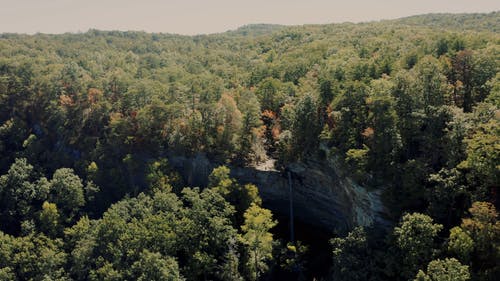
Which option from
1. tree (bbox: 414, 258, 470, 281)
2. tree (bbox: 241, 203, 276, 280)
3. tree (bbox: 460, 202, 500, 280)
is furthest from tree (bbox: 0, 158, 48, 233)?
tree (bbox: 460, 202, 500, 280)

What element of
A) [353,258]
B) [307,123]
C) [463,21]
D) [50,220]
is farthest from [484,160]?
[463,21]

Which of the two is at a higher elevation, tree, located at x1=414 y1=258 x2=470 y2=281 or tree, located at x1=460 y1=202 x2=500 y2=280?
tree, located at x1=460 y1=202 x2=500 y2=280

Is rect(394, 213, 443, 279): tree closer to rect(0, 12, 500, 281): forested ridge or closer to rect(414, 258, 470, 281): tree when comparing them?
rect(0, 12, 500, 281): forested ridge

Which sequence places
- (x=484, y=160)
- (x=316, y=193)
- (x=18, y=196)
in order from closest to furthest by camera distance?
(x=484, y=160) < (x=316, y=193) < (x=18, y=196)

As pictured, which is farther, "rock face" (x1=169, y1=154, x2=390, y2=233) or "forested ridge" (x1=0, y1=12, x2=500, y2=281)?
"rock face" (x1=169, y1=154, x2=390, y2=233)

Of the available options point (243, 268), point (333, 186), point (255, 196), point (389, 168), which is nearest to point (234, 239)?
point (243, 268)

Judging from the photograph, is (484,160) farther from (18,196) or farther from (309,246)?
(18,196)

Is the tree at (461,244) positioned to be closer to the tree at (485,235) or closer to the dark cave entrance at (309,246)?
the tree at (485,235)
